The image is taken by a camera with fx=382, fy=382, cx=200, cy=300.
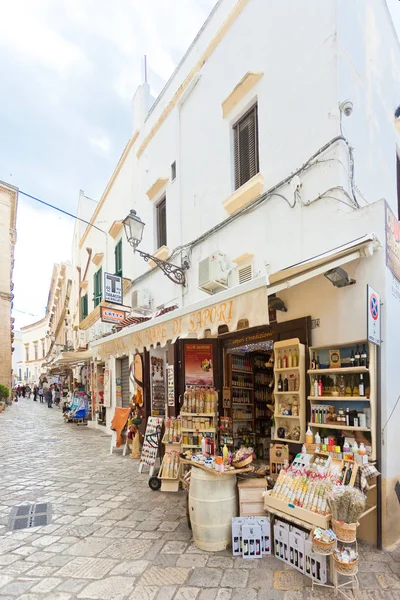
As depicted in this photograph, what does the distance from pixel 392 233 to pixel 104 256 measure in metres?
12.1

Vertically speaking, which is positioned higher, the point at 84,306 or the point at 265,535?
the point at 84,306

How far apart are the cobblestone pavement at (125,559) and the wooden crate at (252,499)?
0.45 m

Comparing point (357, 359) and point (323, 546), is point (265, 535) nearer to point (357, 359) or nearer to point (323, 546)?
point (323, 546)

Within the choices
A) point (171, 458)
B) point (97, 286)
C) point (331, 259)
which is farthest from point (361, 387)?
point (97, 286)

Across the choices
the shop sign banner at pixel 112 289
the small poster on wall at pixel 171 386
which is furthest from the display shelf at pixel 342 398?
the shop sign banner at pixel 112 289

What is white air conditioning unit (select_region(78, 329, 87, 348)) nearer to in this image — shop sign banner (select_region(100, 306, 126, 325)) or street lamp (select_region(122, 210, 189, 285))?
shop sign banner (select_region(100, 306, 126, 325))

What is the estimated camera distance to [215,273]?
272 inches

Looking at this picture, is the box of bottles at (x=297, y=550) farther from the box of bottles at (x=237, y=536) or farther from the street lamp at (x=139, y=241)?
the street lamp at (x=139, y=241)

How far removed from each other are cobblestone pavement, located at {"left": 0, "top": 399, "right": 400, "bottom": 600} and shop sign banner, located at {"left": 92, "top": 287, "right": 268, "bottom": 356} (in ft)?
7.89

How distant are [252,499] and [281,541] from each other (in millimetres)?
512

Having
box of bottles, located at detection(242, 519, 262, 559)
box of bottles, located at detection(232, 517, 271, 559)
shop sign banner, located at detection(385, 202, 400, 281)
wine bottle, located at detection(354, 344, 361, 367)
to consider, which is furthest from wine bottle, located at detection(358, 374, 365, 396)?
box of bottles, located at detection(242, 519, 262, 559)

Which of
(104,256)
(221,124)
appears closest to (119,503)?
(221,124)

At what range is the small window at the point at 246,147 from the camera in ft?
22.6

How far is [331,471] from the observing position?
4.12 m
